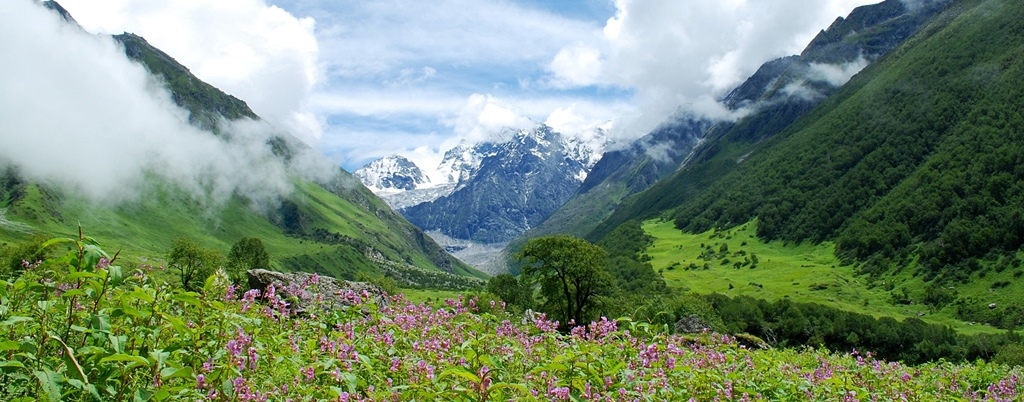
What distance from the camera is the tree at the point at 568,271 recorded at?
65438 mm

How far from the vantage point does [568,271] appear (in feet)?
217

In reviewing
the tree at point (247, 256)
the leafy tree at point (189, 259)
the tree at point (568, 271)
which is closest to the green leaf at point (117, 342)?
the tree at point (568, 271)

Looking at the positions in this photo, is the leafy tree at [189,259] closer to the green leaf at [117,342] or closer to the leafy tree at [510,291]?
the leafy tree at [510,291]

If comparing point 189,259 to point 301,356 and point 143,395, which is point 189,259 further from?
point 143,395

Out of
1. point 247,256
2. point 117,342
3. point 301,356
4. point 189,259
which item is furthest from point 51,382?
point 247,256

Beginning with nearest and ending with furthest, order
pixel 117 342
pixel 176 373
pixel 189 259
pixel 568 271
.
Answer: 1. pixel 176 373
2. pixel 117 342
3. pixel 568 271
4. pixel 189 259

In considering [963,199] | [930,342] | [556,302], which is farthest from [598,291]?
[963,199]

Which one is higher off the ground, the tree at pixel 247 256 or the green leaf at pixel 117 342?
the tree at pixel 247 256

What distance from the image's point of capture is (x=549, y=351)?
9.54 meters

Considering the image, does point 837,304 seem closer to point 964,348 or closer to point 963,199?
point 964,348

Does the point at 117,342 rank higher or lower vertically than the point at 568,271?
higher

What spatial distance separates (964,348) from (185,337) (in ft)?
466

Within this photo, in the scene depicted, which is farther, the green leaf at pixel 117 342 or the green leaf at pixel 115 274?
the green leaf at pixel 117 342

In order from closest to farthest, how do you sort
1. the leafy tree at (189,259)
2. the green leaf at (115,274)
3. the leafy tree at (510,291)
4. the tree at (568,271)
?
the green leaf at (115,274) → the tree at (568,271) → the leafy tree at (189,259) → the leafy tree at (510,291)
